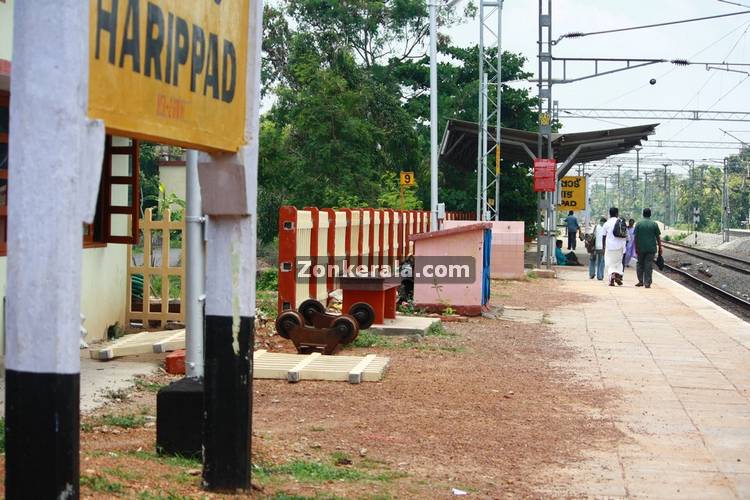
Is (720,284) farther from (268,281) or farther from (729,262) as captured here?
(268,281)

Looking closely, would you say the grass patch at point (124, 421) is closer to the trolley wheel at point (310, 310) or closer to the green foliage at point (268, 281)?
the trolley wheel at point (310, 310)

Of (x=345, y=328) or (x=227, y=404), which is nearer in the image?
(x=227, y=404)

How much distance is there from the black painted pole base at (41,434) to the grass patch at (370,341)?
8.18m

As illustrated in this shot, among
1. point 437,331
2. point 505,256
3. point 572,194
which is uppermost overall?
point 572,194

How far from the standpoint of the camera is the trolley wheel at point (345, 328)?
36.5 feet

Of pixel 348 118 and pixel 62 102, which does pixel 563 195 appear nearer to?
pixel 348 118

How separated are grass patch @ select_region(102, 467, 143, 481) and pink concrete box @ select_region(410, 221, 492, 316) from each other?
1093 cm

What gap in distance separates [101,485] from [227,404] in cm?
69

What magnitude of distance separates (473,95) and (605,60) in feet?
66.3

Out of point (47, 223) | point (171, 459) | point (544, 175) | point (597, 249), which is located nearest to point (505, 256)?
point (597, 249)

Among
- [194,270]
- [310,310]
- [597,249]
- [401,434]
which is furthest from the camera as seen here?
[597,249]

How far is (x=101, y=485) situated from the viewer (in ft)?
17.0

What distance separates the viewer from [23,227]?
3789 mm

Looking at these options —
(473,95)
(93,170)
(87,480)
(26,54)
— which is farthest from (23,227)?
(473,95)
